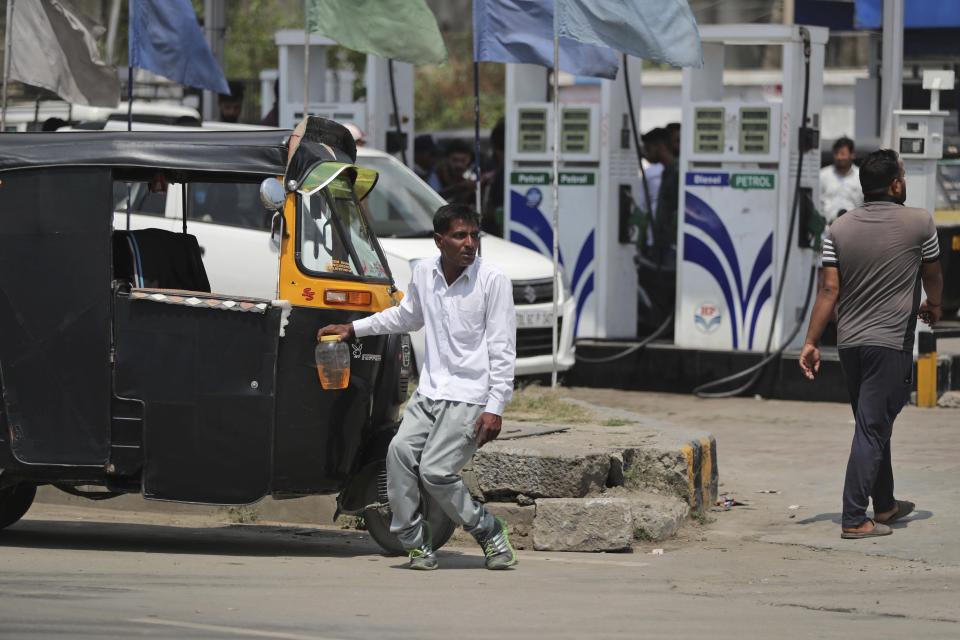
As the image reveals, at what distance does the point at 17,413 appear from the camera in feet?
26.2

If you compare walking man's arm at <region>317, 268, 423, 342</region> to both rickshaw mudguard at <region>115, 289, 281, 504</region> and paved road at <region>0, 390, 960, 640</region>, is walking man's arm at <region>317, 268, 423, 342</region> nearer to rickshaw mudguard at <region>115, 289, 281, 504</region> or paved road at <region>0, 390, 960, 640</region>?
rickshaw mudguard at <region>115, 289, 281, 504</region>

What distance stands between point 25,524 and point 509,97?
298 inches

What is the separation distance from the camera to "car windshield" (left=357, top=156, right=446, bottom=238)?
13695mm

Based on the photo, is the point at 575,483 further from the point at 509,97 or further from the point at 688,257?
the point at 509,97

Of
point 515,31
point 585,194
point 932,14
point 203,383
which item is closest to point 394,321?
point 203,383

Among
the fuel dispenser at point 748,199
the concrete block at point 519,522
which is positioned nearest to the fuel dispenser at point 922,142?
the fuel dispenser at point 748,199

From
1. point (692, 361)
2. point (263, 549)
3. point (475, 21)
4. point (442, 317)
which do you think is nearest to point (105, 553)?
point (263, 549)

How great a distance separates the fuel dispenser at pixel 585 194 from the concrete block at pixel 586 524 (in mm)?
6839

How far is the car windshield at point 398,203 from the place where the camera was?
13695 mm

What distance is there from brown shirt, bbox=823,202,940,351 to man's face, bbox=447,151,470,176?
1113 centimetres

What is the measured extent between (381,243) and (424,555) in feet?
18.8

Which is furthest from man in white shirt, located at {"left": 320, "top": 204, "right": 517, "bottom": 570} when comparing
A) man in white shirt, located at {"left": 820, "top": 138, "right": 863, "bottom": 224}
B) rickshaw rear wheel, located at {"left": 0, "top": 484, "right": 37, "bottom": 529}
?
man in white shirt, located at {"left": 820, "top": 138, "right": 863, "bottom": 224}

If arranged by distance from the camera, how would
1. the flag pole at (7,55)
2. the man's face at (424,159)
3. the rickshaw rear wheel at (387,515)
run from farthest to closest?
the man's face at (424,159) < the flag pole at (7,55) < the rickshaw rear wheel at (387,515)

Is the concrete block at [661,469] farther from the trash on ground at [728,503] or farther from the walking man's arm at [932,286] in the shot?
the walking man's arm at [932,286]
